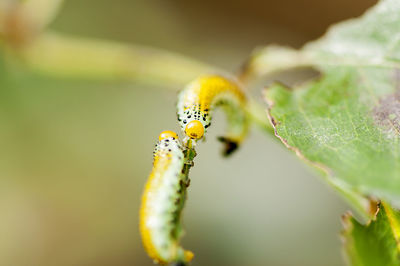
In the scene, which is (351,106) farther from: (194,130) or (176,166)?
(176,166)

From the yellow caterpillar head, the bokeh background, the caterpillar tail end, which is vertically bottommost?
the yellow caterpillar head

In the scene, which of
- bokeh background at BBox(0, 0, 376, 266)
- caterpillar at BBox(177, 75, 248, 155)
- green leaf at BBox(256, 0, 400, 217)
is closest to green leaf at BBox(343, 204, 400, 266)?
green leaf at BBox(256, 0, 400, 217)

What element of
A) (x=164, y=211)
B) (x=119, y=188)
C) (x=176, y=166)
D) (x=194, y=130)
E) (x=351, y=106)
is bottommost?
(x=164, y=211)

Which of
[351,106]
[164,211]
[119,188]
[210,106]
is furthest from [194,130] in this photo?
[119,188]

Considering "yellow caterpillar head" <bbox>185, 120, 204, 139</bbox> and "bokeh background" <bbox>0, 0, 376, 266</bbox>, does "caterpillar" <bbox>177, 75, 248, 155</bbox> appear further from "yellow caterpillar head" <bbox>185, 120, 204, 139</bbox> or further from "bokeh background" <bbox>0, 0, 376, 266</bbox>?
"bokeh background" <bbox>0, 0, 376, 266</bbox>

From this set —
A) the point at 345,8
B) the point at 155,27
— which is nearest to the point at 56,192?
the point at 155,27

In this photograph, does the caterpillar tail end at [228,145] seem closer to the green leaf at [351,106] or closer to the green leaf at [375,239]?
the green leaf at [351,106]
